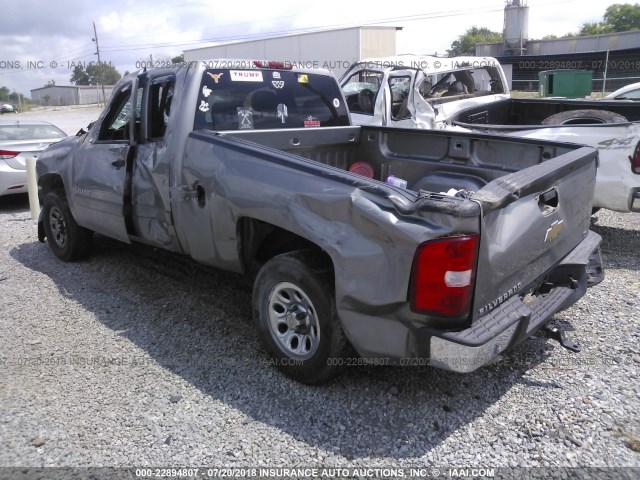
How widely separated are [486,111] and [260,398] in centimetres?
642

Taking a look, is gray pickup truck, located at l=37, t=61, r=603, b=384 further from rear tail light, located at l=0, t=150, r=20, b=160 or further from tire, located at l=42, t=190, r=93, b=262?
rear tail light, located at l=0, t=150, r=20, b=160

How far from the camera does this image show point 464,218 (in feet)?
9.07

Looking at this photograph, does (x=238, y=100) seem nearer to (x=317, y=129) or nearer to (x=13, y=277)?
(x=317, y=129)

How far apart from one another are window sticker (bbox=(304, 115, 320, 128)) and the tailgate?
7.17ft

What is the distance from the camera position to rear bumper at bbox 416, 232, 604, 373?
285 centimetres

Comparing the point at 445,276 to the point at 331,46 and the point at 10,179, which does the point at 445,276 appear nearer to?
the point at 10,179

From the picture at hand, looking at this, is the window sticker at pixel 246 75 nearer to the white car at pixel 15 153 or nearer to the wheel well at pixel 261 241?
the wheel well at pixel 261 241

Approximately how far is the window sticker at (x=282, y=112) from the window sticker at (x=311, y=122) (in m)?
0.21

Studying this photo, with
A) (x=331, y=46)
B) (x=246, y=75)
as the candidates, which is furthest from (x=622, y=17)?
(x=246, y=75)

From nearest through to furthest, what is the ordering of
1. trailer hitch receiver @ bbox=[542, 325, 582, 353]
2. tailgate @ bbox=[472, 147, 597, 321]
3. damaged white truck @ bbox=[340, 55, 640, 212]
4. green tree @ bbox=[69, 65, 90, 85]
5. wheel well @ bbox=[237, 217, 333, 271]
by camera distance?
1. tailgate @ bbox=[472, 147, 597, 321]
2. trailer hitch receiver @ bbox=[542, 325, 582, 353]
3. wheel well @ bbox=[237, 217, 333, 271]
4. damaged white truck @ bbox=[340, 55, 640, 212]
5. green tree @ bbox=[69, 65, 90, 85]

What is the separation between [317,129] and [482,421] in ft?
9.21

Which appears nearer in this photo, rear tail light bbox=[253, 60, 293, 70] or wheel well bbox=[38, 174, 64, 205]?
rear tail light bbox=[253, 60, 293, 70]

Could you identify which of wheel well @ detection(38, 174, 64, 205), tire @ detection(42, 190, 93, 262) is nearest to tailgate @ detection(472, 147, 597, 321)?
tire @ detection(42, 190, 93, 262)

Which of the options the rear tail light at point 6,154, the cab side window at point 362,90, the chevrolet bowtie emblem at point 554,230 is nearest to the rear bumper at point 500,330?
the chevrolet bowtie emblem at point 554,230
